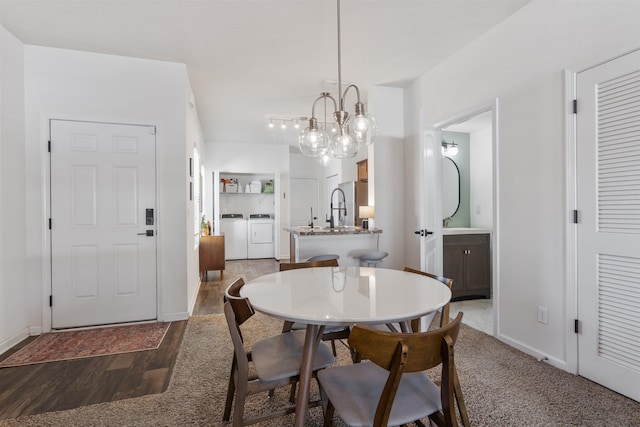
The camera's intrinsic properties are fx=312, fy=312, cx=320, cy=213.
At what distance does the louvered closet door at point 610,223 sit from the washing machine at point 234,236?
20.4ft

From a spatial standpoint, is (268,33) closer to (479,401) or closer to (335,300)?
(335,300)

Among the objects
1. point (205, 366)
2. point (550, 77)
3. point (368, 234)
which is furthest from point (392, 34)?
point (205, 366)

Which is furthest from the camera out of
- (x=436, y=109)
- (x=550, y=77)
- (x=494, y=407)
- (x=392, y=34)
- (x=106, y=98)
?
(x=436, y=109)

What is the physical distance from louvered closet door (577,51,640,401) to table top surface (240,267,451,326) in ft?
3.68

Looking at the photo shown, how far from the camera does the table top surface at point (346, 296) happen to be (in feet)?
4.04

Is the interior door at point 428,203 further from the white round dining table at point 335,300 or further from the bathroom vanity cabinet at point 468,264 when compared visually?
the white round dining table at point 335,300

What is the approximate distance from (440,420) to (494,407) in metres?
0.85

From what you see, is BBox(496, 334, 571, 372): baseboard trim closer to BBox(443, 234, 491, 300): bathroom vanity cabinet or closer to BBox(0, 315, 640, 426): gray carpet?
BBox(0, 315, 640, 426): gray carpet

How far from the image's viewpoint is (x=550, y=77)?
88.0 inches

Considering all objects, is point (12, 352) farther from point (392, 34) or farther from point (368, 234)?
point (392, 34)

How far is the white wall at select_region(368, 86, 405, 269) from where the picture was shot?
3.93 metres

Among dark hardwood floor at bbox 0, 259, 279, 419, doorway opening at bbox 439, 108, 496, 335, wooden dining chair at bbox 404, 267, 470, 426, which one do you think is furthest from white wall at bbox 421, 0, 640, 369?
dark hardwood floor at bbox 0, 259, 279, 419

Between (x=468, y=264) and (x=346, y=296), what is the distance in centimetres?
289

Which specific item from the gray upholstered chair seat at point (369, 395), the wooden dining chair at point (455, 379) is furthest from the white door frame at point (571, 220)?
the gray upholstered chair seat at point (369, 395)
